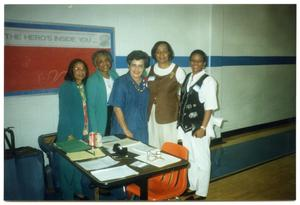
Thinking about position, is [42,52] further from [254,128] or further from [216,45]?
[254,128]

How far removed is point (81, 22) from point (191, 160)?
2.02 m

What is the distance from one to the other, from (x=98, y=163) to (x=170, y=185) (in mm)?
737

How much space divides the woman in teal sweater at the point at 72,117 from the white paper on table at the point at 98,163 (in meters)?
0.87

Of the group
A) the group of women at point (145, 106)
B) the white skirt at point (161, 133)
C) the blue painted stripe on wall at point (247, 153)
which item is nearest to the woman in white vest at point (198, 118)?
the group of women at point (145, 106)

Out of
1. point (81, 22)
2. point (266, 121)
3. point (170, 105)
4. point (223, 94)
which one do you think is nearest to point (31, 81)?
point (81, 22)

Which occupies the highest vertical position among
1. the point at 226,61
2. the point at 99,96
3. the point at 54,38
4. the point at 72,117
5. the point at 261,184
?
the point at 54,38

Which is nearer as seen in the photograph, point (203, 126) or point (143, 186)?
point (143, 186)

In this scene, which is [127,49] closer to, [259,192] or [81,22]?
[81,22]

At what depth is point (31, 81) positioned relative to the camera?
3.37 meters

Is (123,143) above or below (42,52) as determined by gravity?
below

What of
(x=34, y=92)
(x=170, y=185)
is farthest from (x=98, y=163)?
(x=34, y=92)

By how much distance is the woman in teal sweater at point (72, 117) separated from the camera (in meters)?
3.22

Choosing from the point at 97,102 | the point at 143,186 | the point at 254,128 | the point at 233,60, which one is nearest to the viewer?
the point at 143,186

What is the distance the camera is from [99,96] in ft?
11.6
